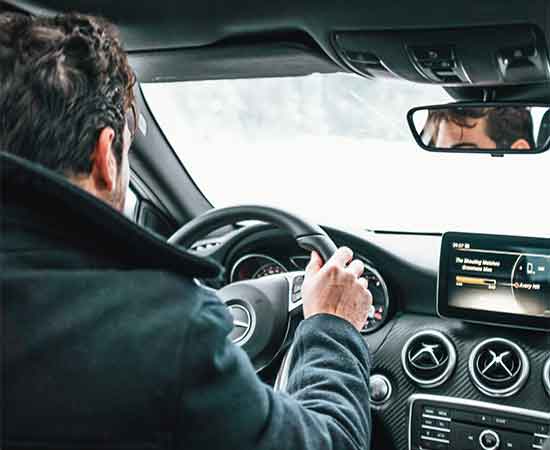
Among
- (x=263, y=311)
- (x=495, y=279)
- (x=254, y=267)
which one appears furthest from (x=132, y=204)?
(x=495, y=279)

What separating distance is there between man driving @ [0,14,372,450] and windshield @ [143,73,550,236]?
1522 millimetres

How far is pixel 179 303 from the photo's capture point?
1055 mm

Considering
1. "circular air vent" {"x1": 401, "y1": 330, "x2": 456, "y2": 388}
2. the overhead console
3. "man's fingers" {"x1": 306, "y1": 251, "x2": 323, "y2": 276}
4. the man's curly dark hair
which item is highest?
the overhead console

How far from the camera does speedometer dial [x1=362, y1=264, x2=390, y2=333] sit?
93.7 inches

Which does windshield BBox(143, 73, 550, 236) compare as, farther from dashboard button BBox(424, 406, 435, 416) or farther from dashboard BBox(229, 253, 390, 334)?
dashboard button BBox(424, 406, 435, 416)

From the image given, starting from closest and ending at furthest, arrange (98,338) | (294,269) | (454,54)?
(98,338), (454,54), (294,269)

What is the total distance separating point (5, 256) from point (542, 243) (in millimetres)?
1510

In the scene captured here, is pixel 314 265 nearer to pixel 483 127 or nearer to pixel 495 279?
pixel 495 279

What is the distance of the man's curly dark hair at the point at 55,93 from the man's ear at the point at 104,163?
0.01 m

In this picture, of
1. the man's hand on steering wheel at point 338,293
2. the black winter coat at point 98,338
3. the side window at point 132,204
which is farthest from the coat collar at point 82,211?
the side window at point 132,204

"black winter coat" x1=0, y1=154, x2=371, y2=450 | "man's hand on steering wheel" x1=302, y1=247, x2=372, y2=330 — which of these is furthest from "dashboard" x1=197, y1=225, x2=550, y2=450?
"black winter coat" x1=0, y1=154, x2=371, y2=450

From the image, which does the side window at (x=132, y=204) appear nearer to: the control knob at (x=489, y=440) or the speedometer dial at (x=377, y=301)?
the speedometer dial at (x=377, y=301)

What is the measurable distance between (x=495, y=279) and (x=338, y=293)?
808 mm

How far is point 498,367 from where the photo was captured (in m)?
2.16
